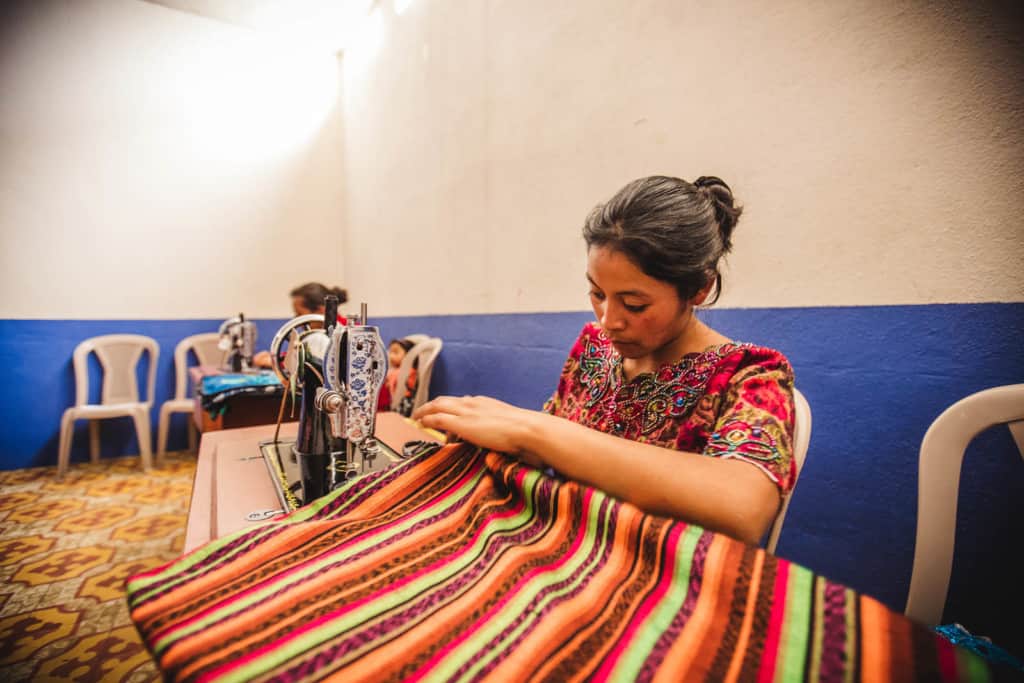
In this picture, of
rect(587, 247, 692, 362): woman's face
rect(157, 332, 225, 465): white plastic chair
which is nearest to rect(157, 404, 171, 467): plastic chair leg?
rect(157, 332, 225, 465): white plastic chair

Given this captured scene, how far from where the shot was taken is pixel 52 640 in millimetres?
1759

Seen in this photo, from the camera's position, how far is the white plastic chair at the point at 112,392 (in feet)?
12.5

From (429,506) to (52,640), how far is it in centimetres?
216

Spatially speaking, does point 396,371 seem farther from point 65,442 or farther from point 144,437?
point 65,442

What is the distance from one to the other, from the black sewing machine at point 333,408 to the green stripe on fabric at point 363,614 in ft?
1.79

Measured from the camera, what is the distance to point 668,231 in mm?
956

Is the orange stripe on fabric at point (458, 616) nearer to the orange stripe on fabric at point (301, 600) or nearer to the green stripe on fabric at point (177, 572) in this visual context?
the orange stripe on fabric at point (301, 600)

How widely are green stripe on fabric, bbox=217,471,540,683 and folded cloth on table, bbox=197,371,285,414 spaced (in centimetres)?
212

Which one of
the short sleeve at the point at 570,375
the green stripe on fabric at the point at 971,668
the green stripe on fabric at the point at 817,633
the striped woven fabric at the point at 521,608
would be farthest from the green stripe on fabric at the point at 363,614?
the short sleeve at the point at 570,375

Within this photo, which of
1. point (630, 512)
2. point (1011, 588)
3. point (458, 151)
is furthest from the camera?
point (458, 151)

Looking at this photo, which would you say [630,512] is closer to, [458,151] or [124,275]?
[458,151]

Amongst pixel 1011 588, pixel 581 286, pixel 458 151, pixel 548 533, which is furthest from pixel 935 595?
pixel 458 151

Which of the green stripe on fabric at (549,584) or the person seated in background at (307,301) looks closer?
the green stripe on fabric at (549,584)

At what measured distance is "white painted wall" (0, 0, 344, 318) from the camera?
154 inches
